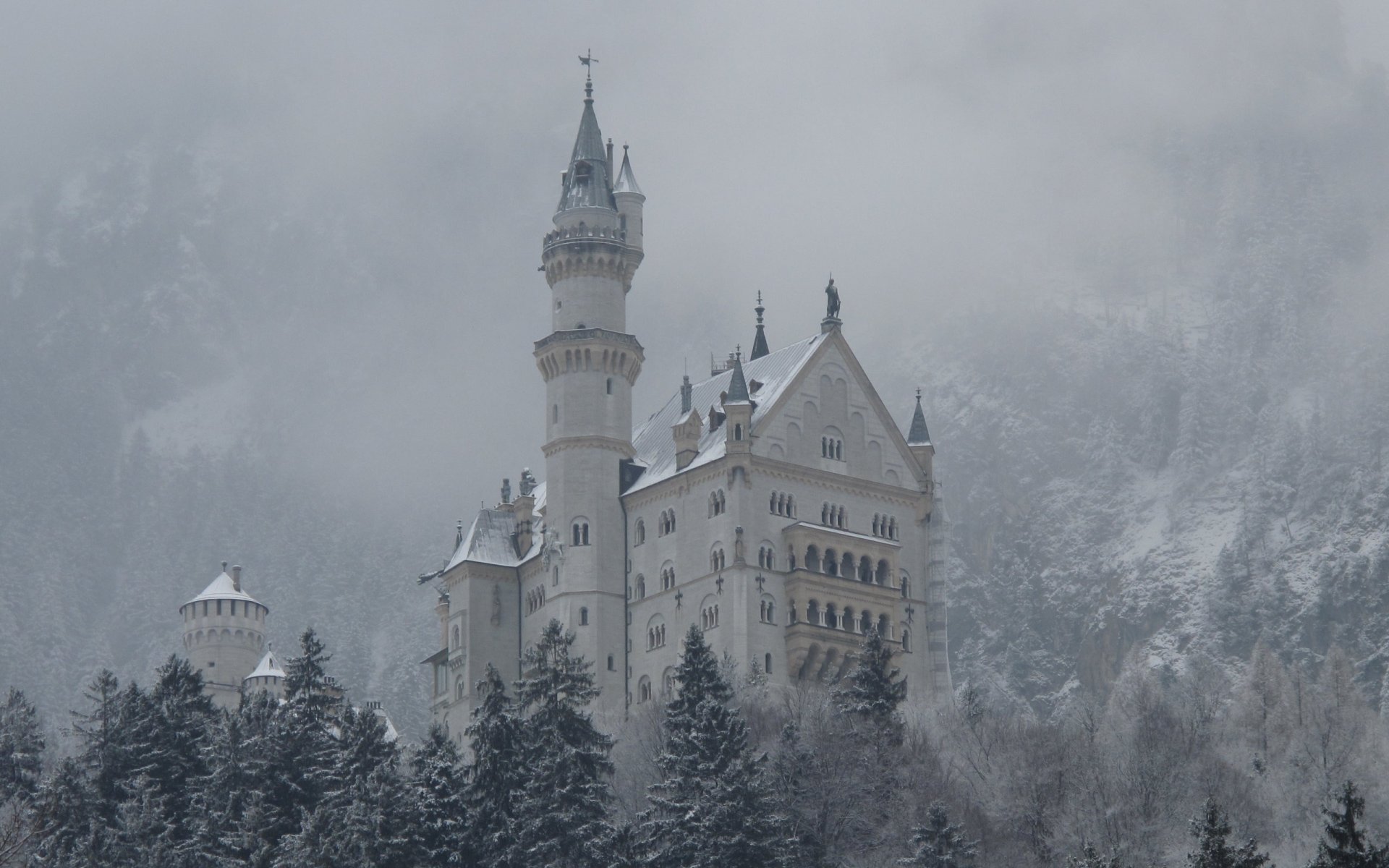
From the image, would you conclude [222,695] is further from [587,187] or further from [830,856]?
[830,856]

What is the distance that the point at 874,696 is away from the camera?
97688mm

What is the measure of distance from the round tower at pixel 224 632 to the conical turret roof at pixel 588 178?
127ft

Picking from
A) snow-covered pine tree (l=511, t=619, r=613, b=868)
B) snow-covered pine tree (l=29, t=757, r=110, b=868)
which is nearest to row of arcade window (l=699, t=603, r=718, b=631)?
snow-covered pine tree (l=511, t=619, r=613, b=868)

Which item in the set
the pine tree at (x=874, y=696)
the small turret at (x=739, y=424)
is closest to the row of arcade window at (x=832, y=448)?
the small turret at (x=739, y=424)

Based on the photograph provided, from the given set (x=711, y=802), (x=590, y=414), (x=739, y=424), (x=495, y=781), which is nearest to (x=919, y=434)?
(x=739, y=424)

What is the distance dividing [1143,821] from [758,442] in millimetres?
35141

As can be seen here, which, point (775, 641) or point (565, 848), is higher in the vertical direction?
point (775, 641)

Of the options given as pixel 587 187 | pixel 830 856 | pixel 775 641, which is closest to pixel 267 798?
pixel 830 856

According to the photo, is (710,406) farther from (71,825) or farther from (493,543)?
(71,825)

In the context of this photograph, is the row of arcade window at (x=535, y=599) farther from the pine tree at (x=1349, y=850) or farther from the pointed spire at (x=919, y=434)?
the pine tree at (x=1349, y=850)

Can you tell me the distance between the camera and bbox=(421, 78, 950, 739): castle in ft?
398

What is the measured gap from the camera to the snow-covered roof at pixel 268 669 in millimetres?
150125

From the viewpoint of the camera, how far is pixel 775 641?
120 meters

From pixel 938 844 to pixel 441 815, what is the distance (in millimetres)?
14045
